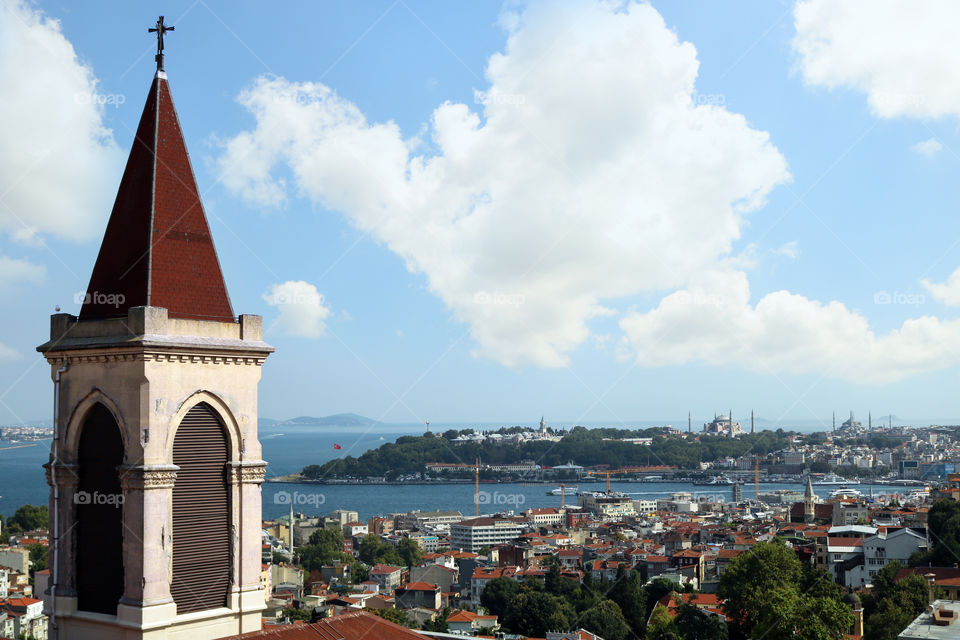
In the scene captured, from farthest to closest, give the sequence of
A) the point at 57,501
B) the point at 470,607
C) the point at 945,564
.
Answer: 1. the point at 470,607
2. the point at 945,564
3. the point at 57,501

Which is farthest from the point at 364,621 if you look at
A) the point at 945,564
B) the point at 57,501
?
the point at 945,564

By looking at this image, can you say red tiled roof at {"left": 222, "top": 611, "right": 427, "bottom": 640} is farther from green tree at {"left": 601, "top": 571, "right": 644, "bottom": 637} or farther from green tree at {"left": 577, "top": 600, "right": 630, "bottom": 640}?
green tree at {"left": 601, "top": 571, "right": 644, "bottom": 637}

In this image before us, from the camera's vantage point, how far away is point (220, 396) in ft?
26.7

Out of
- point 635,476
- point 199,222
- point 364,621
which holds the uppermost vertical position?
point 199,222

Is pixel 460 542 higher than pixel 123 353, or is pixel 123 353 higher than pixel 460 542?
pixel 123 353

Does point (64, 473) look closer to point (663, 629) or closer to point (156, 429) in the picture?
point (156, 429)

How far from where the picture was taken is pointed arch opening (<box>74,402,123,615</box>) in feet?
25.3

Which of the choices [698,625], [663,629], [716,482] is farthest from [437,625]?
[716,482]

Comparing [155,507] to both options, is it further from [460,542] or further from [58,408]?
[460,542]

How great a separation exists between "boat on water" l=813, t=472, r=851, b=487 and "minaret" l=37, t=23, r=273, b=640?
156046 mm

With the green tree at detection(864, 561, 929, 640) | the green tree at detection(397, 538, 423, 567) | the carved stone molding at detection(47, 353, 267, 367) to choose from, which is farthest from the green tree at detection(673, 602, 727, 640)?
the green tree at detection(397, 538, 423, 567)

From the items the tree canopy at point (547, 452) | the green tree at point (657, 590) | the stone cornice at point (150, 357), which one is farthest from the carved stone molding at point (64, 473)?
the tree canopy at point (547, 452)

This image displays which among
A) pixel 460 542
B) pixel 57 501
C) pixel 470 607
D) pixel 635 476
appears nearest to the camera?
pixel 57 501

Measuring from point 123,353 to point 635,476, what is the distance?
16974cm
